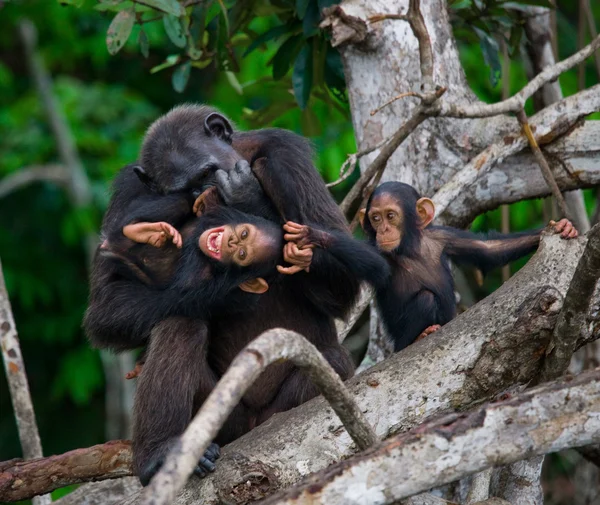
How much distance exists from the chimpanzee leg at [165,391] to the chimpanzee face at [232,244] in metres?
0.30

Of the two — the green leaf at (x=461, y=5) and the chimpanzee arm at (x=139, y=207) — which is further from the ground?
the green leaf at (x=461, y=5)

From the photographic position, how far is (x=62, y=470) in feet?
12.9

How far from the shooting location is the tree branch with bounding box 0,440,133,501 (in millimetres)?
3848

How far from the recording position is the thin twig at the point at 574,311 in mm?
3014

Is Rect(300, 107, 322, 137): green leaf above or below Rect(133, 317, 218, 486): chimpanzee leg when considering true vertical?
above

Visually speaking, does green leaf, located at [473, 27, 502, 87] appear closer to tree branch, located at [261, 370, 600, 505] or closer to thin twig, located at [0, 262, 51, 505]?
thin twig, located at [0, 262, 51, 505]

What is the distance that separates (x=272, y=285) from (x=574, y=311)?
1.29m

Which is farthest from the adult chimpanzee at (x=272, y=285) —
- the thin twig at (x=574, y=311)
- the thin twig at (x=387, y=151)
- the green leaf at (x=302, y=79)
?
the green leaf at (x=302, y=79)

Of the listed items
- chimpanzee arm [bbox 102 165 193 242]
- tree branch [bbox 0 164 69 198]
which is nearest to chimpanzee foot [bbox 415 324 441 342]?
chimpanzee arm [bbox 102 165 193 242]

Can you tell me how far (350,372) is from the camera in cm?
404

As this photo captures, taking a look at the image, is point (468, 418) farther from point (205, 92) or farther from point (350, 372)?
point (205, 92)

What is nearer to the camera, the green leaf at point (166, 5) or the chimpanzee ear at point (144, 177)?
the chimpanzee ear at point (144, 177)

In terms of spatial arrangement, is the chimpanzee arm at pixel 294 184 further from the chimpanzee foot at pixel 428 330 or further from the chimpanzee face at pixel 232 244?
the chimpanzee foot at pixel 428 330

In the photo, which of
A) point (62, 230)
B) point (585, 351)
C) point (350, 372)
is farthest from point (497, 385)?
point (62, 230)
